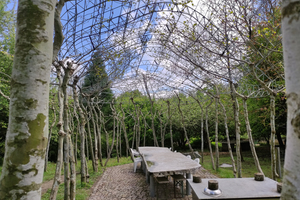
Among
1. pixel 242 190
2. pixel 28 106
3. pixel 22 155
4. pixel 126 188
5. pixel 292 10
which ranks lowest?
pixel 126 188

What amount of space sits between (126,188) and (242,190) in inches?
156

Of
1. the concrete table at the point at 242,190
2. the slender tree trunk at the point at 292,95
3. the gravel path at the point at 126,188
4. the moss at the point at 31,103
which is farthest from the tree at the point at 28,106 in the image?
the gravel path at the point at 126,188

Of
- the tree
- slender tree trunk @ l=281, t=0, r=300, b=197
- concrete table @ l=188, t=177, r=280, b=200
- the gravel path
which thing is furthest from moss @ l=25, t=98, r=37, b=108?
the gravel path

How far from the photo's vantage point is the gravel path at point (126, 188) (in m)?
5.06

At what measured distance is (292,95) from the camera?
1028 mm

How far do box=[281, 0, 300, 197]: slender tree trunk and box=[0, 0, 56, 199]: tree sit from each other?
147cm

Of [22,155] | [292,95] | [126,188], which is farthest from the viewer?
[126,188]

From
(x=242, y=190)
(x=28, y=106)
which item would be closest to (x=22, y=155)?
(x=28, y=106)

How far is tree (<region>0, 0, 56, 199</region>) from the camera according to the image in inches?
45.9

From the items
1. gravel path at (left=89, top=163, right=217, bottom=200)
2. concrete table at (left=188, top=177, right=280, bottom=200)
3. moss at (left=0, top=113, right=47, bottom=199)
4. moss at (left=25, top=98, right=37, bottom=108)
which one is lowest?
gravel path at (left=89, top=163, right=217, bottom=200)

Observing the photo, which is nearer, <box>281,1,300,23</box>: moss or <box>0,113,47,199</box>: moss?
<box>281,1,300,23</box>: moss

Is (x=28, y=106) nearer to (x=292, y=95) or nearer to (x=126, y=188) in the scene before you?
(x=292, y=95)

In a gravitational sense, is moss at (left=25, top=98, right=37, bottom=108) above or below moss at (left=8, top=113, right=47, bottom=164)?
above

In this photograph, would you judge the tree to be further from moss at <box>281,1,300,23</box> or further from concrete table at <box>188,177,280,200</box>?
concrete table at <box>188,177,280,200</box>
